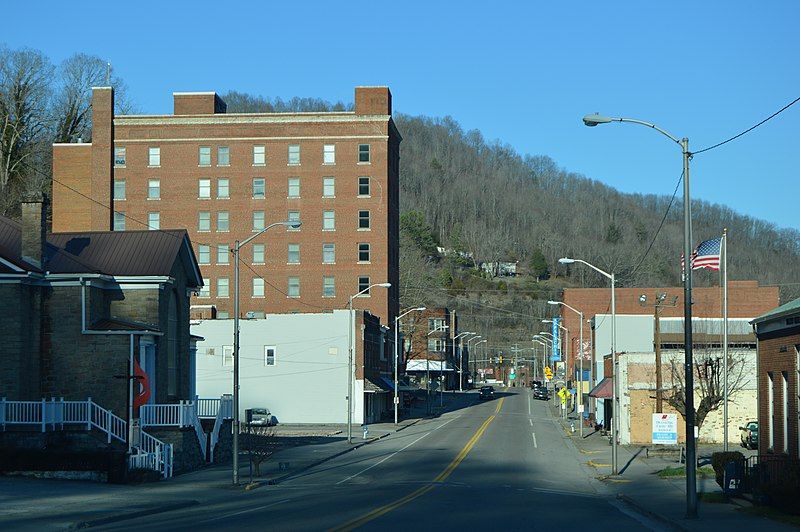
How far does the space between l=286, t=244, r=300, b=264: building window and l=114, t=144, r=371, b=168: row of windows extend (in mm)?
7563

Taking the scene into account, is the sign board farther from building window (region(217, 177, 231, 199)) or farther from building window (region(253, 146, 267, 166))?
building window (region(217, 177, 231, 199))

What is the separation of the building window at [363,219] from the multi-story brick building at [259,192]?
20 cm

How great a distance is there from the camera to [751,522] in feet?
72.6

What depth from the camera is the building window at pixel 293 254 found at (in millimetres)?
92375

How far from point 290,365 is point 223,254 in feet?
63.8

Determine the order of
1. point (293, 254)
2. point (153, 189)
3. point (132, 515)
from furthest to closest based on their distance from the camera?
point (153, 189) → point (293, 254) → point (132, 515)

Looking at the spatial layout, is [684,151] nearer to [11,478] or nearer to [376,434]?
[11,478]

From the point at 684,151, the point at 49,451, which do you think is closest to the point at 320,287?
the point at 49,451

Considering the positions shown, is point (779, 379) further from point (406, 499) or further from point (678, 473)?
point (406, 499)

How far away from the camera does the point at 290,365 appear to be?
7719cm

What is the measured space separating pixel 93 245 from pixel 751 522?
98.1 feet

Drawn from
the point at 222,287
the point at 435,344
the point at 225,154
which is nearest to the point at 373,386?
the point at 222,287

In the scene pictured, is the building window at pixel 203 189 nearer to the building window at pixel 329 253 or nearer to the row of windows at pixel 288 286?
the row of windows at pixel 288 286

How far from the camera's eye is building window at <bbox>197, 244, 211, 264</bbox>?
303 feet
